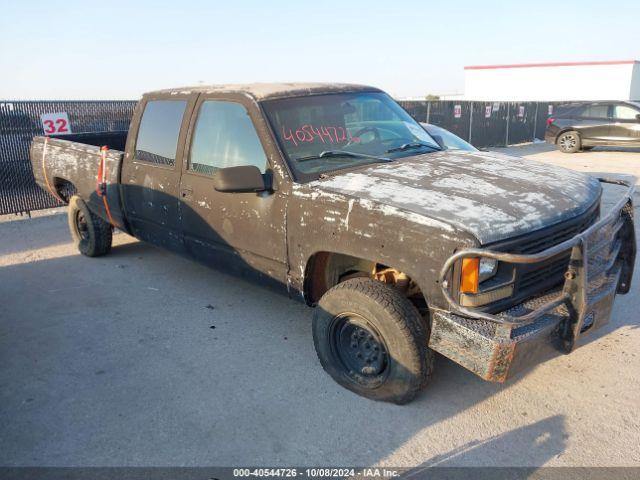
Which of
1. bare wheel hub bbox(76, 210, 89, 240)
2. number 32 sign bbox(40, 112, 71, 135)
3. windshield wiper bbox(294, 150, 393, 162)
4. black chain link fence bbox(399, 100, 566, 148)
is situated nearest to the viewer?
windshield wiper bbox(294, 150, 393, 162)

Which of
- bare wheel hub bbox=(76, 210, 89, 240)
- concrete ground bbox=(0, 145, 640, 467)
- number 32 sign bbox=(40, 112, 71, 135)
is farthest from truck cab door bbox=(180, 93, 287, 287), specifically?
number 32 sign bbox=(40, 112, 71, 135)

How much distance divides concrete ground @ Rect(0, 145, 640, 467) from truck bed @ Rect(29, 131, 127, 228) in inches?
43.6

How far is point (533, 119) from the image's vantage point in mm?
22828

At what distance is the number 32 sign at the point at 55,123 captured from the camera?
9133 mm

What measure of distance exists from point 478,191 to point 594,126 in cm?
1616

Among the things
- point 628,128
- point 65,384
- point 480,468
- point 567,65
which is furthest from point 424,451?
point 567,65

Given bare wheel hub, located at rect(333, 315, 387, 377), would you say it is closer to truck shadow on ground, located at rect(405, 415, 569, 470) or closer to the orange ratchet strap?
truck shadow on ground, located at rect(405, 415, 569, 470)

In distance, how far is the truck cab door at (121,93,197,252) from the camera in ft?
14.8

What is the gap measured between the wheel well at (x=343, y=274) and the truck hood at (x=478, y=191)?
20.0 inches

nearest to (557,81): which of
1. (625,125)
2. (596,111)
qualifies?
(596,111)

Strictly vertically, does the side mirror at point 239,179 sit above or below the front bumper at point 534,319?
above

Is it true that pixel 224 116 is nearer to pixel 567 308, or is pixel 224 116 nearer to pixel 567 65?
pixel 567 308

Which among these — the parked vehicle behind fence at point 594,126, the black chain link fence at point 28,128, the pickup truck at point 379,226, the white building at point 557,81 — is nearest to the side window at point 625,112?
the parked vehicle behind fence at point 594,126

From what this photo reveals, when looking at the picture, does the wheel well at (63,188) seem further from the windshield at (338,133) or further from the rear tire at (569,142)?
the rear tire at (569,142)
